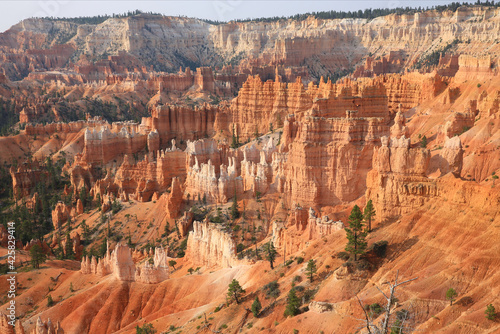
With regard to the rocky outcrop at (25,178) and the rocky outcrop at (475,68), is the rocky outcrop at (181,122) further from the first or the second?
the rocky outcrop at (475,68)

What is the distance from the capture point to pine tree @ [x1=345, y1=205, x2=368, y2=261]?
3403 centimetres

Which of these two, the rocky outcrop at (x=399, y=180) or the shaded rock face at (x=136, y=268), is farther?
the shaded rock face at (x=136, y=268)

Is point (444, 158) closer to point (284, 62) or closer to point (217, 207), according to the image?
point (217, 207)

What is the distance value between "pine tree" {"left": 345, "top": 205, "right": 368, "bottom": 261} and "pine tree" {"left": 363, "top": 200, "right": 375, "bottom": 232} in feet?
2.69

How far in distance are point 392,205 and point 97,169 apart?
68501mm

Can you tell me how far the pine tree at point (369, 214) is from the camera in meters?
36.7

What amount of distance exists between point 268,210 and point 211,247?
1087cm

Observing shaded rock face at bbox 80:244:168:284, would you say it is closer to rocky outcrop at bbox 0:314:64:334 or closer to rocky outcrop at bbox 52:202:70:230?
rocky outcrop at bbox 0:314:64:334

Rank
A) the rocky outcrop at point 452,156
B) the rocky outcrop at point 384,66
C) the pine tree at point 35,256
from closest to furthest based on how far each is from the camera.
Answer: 1. the rocky outcrop at point 452,156
2. the pine tree at point 35,256
3. the rocky outcrop at point 384,66

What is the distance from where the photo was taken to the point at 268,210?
61781 millimetres

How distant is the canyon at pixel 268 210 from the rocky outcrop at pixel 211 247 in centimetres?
20

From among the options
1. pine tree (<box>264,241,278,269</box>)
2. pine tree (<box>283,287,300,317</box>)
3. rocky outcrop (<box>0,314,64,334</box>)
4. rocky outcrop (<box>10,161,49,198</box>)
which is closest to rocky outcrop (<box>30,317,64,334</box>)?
rocky outcrop (<box>0,314,64,334</box>)

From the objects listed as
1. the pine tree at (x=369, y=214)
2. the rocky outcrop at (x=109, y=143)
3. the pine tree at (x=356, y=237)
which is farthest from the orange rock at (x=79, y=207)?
the pine tree at (x=356, y=237)

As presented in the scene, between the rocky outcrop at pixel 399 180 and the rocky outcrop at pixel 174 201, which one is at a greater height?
the rocky outcrop at pixel 399 180
